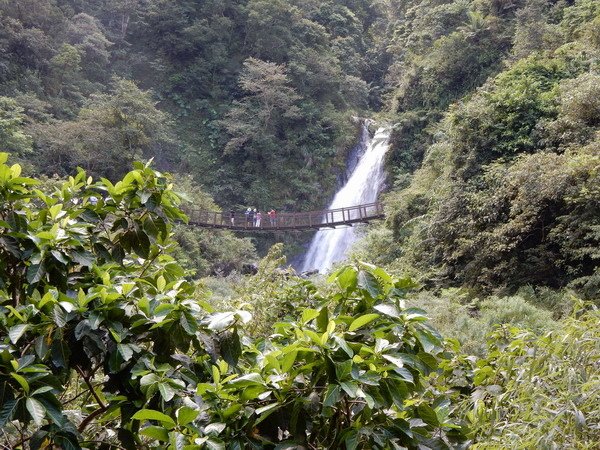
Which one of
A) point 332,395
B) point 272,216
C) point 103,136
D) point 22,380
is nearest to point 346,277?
point 332,395

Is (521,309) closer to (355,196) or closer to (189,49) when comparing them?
(355,196)

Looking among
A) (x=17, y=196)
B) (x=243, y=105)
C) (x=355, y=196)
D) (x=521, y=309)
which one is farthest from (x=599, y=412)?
(x=243, y=105)

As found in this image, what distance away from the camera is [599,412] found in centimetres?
124

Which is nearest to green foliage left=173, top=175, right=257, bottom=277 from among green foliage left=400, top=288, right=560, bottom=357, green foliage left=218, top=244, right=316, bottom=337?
green foliage left=218, top=244, right=316, bottom=337

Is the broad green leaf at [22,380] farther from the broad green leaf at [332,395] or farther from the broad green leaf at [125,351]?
the broad green leaf at [332,395]

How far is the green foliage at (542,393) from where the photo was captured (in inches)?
49.7

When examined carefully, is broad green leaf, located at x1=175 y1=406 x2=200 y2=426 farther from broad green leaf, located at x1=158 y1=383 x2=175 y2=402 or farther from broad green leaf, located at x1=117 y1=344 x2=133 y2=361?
broad green leaf, located at x1=117 y1=344 x2=133 y2=361

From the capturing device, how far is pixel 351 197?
18.6m

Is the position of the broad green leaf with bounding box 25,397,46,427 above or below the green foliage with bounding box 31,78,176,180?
below

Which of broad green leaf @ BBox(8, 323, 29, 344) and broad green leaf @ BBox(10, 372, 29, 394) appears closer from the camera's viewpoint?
broad green leaf @ BBox(10, 372, 29, 394)

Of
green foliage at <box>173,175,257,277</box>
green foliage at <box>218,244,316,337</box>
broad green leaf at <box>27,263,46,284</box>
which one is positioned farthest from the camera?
green foliage at <box>173,175,257,277</box>

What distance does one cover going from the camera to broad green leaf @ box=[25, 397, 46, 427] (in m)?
1.29

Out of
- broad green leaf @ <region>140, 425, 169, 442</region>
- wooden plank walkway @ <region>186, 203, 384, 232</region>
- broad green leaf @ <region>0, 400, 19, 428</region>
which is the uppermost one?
broad green leaf @ <region>0, 400, 19, 428</region>

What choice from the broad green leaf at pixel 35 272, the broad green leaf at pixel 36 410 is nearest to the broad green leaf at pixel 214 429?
the broad green leaf at pixel 36 410
